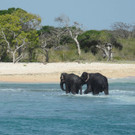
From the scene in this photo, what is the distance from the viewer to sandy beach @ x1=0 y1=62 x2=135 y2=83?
28.4 meters

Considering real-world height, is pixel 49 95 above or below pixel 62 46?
below

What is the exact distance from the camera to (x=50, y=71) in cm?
3212

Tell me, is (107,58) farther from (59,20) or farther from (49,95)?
(49,95)

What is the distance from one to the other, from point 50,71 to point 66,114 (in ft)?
59.5

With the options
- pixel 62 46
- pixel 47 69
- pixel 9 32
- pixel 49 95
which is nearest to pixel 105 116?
pixel 49 95

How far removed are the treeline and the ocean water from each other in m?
23.2

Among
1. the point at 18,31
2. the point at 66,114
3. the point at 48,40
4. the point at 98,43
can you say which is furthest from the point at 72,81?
the point at 98,43

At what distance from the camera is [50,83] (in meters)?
26.3

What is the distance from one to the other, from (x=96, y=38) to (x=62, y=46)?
14.3 ft

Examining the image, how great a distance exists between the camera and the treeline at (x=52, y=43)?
42.8 m

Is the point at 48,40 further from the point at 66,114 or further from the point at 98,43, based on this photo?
the point at 66,114

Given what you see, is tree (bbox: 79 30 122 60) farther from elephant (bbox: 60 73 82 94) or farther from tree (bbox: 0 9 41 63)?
elephant (bbox: 60 73 82 94)

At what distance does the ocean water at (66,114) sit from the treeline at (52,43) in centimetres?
2318

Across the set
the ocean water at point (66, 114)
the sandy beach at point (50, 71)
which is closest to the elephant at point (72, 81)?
the ocean water at point (66, 114)
